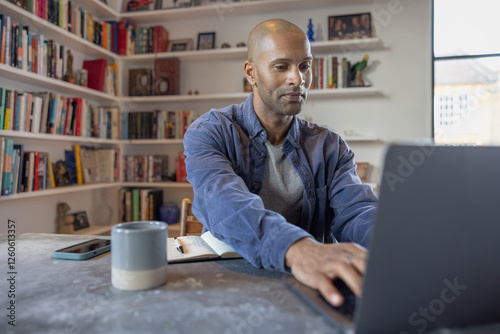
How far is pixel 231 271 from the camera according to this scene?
28.8 inches

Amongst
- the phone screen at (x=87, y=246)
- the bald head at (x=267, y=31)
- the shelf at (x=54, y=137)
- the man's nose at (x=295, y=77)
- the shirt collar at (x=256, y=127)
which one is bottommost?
the phone screen at (x=87, y=246)

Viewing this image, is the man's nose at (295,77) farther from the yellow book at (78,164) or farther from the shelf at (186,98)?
the yellow book at (78,164)

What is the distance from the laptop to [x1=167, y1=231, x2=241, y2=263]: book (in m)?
0.27

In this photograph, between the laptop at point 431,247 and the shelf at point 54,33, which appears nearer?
the laptop at point 431,247

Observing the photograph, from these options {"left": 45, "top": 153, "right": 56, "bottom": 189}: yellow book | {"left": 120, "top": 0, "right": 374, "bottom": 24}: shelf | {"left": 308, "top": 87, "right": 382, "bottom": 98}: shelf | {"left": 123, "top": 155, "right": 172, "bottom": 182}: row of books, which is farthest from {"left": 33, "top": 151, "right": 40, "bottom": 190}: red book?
{"left": 308, "top": 87, "right": 382, "bottom": 98}: shelf

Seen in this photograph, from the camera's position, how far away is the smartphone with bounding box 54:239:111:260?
826 millimetres

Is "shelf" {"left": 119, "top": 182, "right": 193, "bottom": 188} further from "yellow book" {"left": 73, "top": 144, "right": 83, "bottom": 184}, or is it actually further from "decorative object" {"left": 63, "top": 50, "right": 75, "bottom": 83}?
"decorative object" {"left": 63, "top": 50, "right": 75, "bottom": 83}

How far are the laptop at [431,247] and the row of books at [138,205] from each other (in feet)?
9.23

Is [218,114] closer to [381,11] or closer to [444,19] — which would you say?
[381,11]

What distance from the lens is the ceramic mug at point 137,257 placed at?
23.7 inches

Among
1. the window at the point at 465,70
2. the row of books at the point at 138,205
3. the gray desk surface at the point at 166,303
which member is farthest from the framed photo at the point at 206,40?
the gray desk surface at the point at 166,303

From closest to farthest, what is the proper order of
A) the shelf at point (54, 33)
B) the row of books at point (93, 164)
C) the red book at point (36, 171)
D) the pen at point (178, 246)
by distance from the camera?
the pen at point (178, 246) < the shelf at point (54, 33) < the red book at point (36, 171) < the row of books at point (93, 164)

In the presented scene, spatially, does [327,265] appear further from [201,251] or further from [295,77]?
[295,77]

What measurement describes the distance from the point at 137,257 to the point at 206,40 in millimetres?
3000
